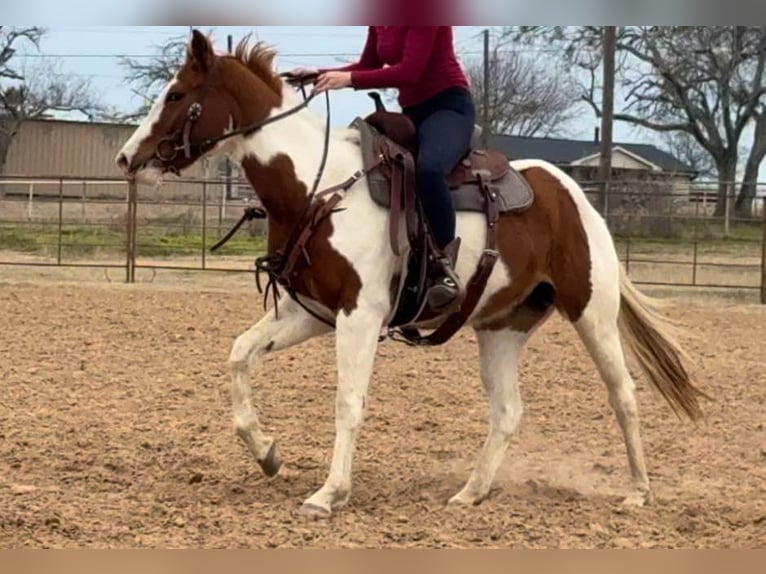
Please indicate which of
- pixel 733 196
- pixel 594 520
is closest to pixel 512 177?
pixel 594 520

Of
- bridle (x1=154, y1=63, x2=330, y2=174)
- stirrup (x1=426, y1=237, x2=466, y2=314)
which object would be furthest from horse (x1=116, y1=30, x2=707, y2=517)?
stirrup (x1=426, y1=237, x2=466, y2=314)

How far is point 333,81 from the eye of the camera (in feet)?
12.7

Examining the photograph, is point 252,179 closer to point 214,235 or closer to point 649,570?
point 649,570

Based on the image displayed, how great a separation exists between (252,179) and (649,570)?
2369 mm

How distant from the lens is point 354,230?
3846mm

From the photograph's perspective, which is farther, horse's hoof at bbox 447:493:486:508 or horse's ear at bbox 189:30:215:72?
horse's hoof at bbox 447:493:486:508

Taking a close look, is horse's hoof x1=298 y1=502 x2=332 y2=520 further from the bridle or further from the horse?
the bridle

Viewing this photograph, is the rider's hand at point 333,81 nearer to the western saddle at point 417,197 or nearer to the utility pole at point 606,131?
the western saddle at point 417,197

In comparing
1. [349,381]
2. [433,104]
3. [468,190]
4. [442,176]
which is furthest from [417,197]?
[349,381]

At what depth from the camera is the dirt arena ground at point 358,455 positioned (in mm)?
3502

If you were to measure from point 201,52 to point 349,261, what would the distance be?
998 mm

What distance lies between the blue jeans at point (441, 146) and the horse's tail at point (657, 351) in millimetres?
1157

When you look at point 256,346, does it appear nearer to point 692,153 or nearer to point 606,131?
point 606,131

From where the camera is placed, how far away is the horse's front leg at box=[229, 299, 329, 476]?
13.4 ft
